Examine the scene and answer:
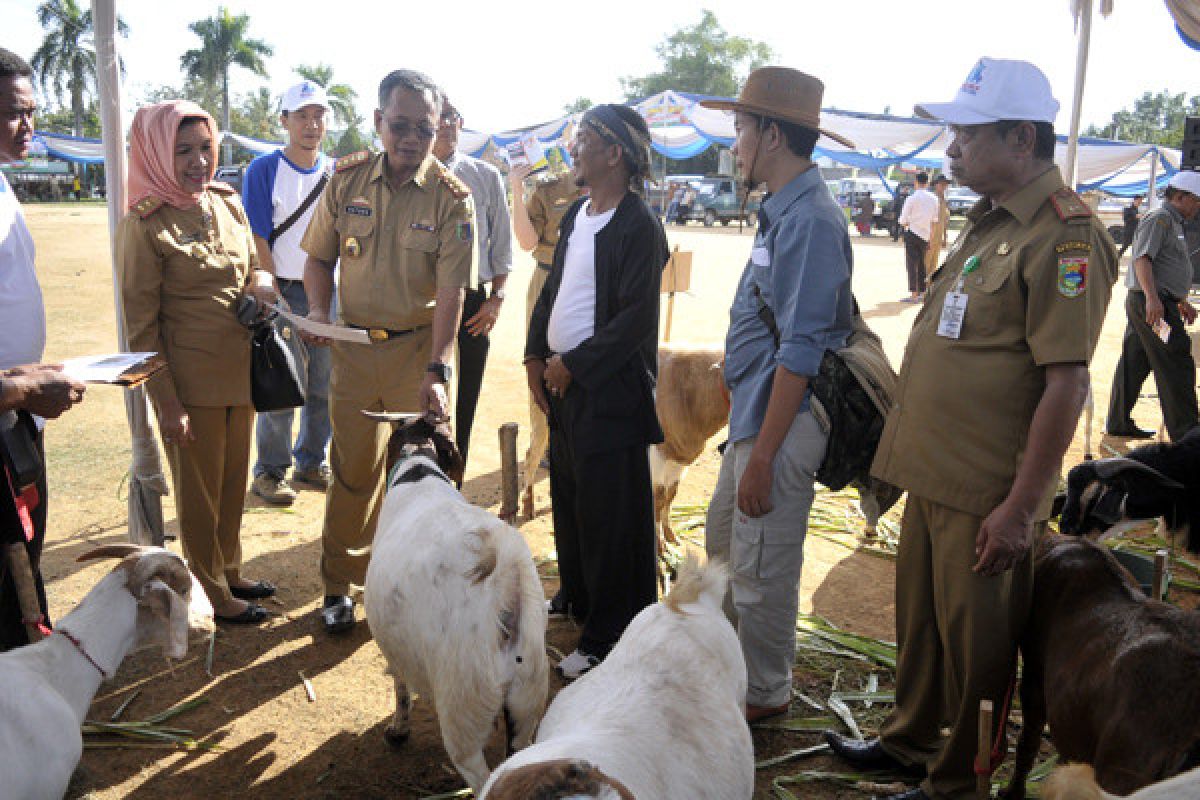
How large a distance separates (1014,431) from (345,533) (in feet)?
11.2

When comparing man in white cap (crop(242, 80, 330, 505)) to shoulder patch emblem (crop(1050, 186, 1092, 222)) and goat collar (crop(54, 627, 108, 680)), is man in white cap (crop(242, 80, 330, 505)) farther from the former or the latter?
shoulder patch emblem (crop(1050, 186, 1092, 222))

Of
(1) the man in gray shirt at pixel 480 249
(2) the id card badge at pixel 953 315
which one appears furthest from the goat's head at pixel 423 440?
(2) the id card badge at pixel 953 315

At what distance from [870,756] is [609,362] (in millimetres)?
2041

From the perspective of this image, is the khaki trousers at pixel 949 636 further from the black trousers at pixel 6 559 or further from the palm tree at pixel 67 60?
the palm tree at pixel 67 60

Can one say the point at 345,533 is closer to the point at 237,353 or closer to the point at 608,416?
the point at 237,353

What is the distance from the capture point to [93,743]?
360 centimetres

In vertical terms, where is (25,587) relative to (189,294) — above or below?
below

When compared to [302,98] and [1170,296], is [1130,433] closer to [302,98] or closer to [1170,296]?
[1170,296]

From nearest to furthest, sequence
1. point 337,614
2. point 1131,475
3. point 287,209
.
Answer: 1. point 1131,475
2. point 337,614
3. point 287,209

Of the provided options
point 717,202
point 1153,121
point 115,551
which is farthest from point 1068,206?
point 1153,121

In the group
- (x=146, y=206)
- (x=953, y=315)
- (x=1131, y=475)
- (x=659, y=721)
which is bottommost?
(x=659, y=721)

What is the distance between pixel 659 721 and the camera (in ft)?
7.10

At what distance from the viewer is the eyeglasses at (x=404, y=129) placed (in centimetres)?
423

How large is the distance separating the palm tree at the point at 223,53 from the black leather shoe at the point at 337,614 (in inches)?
2291
